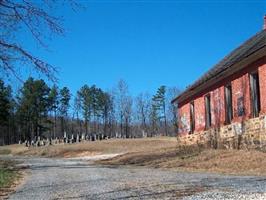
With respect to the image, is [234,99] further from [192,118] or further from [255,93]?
[192,118]

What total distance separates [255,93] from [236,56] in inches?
175

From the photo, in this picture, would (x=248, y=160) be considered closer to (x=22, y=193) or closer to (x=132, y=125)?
(x=22, y=193)

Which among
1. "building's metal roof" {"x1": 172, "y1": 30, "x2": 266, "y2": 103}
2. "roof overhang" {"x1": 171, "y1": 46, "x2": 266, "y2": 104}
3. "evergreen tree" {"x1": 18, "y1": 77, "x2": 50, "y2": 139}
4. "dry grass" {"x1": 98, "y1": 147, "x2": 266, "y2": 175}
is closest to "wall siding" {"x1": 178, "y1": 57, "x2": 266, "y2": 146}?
"roof overhang" {"x1": 171, "y1": 46, "x2": 266, "y2": 104}

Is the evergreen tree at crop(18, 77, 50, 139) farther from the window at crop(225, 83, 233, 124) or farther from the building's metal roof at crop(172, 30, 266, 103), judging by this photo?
the window at crop(225, 83, 233, 124)

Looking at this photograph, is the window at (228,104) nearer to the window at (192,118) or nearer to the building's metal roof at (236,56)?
the building's metal roof at (236,56)

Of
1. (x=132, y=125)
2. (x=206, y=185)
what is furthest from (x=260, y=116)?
(x=132, y=125)

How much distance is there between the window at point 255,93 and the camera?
2258 centimetres

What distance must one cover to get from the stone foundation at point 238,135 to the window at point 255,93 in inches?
19.7

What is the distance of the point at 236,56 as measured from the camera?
87.9 ft

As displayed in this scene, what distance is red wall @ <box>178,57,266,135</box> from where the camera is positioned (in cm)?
2178

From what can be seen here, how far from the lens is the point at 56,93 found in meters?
117

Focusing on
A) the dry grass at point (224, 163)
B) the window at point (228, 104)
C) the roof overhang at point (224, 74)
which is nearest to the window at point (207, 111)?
the roof overhang at point (224, 74)

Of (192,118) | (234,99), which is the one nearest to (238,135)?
(234,99)

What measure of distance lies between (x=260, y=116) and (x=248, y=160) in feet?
11.7
